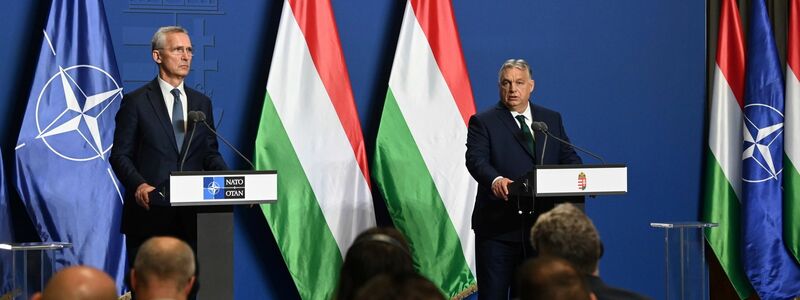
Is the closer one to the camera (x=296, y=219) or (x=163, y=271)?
(x=163, y=271)

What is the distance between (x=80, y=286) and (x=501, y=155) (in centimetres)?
332

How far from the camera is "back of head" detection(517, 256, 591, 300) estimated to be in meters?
2.41

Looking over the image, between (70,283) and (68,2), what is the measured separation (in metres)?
4.08

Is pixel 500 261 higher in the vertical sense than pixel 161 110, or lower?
lower

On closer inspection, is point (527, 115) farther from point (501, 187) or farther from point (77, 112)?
point (77, 112)

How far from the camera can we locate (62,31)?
6.20m

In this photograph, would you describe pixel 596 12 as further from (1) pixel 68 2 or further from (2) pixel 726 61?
(1) pixel 68 2

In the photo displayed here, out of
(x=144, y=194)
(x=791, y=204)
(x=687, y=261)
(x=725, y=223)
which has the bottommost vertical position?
(x=687, y=261)

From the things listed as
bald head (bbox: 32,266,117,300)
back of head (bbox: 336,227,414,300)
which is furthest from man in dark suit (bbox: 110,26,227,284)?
bald head (bbox: 32,266,117,300)

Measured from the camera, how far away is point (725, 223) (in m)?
7.40

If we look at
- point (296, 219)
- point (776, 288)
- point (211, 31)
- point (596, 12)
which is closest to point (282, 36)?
point (211, 31)

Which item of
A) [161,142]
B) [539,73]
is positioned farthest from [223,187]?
[539,73]

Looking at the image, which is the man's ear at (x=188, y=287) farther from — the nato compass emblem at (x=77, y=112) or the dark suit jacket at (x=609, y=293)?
the nato compass emblem at (x=77, y=112)

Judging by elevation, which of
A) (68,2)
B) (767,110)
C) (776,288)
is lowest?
(776,288)
